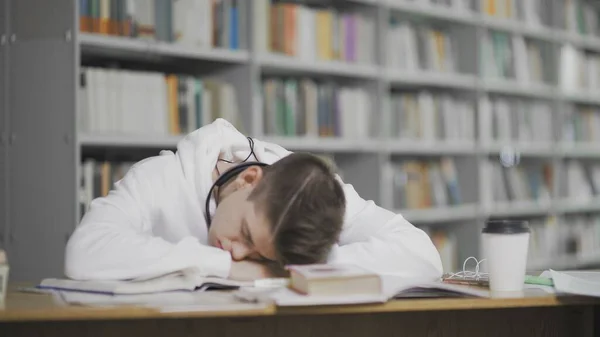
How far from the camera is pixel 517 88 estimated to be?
4715 mm

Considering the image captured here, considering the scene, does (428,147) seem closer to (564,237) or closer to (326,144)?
(326,144)

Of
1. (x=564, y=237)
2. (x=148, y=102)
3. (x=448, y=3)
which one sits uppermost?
(x=448, y=3)

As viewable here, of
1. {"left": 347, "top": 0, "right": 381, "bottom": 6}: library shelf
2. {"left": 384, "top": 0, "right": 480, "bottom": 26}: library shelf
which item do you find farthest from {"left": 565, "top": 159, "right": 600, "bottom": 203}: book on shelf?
{"left": 347, "top": 0, "right": 381, "bottom": 6}: library shelf

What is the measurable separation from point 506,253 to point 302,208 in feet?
1.04

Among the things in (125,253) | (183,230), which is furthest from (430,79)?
(125,253)

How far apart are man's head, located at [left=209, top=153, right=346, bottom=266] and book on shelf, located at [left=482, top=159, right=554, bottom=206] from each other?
330 centimetres

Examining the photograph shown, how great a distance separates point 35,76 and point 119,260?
1.68 m

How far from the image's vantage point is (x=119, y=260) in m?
1.26

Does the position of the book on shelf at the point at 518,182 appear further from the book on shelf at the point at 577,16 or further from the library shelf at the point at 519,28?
the book on shelf at the point at 577,16

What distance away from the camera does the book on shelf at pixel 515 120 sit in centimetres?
454

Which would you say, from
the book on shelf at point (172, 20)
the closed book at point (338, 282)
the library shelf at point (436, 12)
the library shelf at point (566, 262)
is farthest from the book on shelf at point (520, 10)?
the closed book at point (338, 282)

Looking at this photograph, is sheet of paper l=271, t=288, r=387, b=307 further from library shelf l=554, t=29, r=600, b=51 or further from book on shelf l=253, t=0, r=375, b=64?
library shelf l=554, t=29, r=600, b=51

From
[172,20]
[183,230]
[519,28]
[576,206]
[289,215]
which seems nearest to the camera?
[289,215]

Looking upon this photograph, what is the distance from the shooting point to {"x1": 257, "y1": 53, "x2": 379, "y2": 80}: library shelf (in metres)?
3.37
